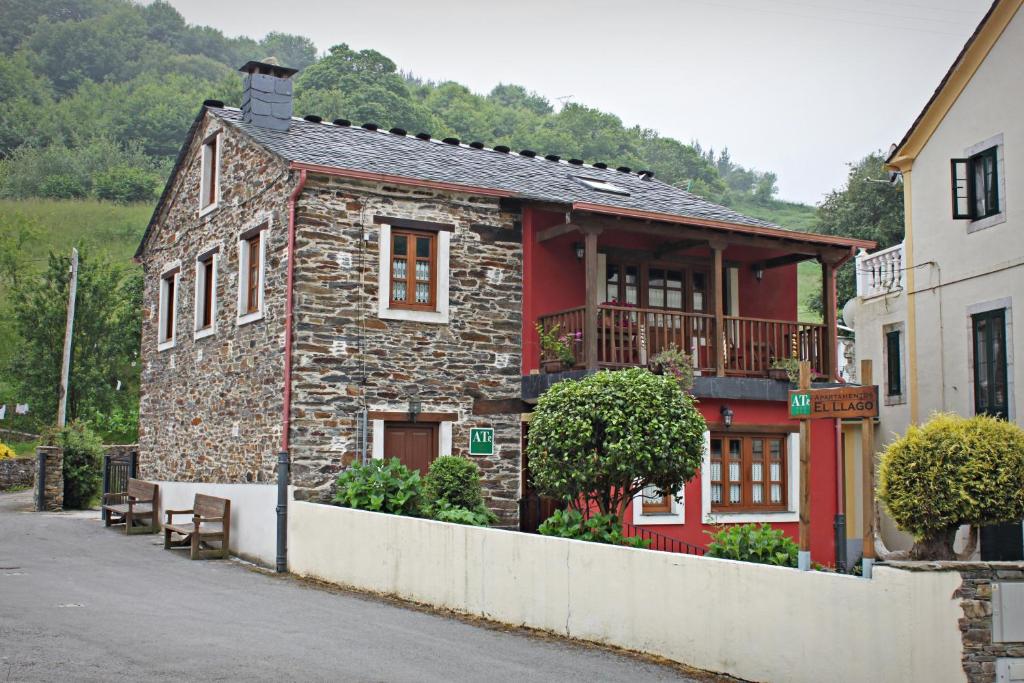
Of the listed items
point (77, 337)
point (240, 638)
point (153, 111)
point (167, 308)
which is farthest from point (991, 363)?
point (153, 111)

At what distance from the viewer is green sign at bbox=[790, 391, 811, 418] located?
8.24 m

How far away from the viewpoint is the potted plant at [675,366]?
578 inches

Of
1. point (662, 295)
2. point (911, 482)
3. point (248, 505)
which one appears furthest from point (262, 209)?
point (911, 482)

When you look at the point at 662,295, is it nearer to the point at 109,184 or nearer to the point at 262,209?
the point at 262,209

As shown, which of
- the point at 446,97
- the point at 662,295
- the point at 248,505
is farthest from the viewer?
the point at 446,97

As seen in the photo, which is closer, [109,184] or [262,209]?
[262,209]

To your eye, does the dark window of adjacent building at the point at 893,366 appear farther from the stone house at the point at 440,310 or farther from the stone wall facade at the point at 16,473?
the stone wall facade at the point at 16,473

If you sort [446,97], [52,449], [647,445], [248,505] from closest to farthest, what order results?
[647,445], [248,505], [52,449], [446,97]

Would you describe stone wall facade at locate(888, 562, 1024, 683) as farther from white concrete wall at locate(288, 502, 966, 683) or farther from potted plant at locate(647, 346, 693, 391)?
potted plant at locate(647, 346, 693, 391)

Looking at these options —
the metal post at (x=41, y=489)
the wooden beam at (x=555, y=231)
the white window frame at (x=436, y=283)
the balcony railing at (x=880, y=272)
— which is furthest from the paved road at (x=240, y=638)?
the balcony railing at (x=880, y=272)

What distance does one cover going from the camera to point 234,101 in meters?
73.2

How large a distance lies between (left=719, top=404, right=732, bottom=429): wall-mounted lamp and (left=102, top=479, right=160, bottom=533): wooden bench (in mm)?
10121

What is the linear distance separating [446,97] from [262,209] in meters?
63.8

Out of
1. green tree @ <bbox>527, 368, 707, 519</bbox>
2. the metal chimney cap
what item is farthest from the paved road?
the metal chimney cap
